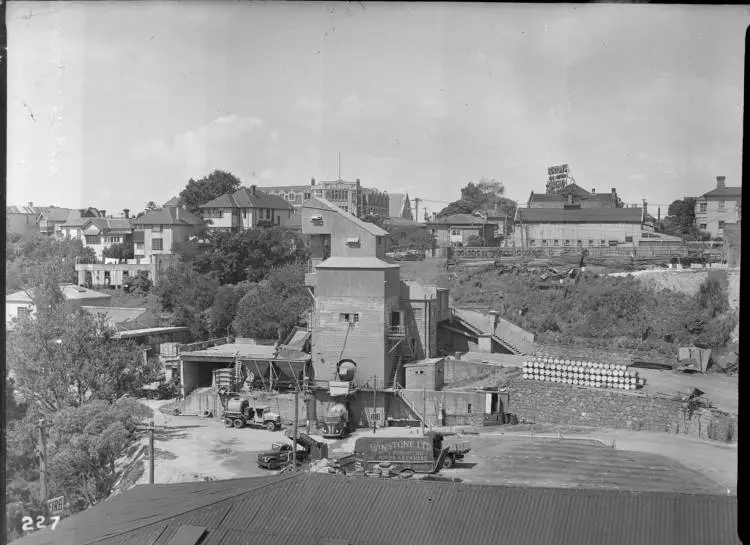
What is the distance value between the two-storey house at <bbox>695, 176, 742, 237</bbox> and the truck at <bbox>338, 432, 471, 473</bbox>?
2869 millimetres

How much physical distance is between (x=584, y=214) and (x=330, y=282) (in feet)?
8.45

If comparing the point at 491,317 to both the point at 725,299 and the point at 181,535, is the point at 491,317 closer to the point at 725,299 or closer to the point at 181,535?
the point at 725,299

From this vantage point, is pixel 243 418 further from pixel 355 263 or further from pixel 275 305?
pixel 355 263

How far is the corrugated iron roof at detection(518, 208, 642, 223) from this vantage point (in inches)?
263

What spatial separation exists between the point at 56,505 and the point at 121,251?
8.52 ft

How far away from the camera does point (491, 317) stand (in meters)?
7.25

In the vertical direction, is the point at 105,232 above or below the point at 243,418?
above

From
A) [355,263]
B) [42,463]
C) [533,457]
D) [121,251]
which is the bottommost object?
[42,463]

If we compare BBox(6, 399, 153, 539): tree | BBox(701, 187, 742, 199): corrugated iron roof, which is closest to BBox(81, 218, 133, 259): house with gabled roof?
BBox(6, 399, 153, 539): tree

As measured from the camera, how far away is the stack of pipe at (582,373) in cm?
639

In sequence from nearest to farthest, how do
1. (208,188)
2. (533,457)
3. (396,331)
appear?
(533,457)
(208,188)
(396,331)

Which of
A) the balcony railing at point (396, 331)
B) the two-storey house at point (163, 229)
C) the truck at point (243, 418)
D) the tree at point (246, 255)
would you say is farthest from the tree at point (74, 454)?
the balcony railing at point (396, 331)

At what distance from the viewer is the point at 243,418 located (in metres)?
6.70

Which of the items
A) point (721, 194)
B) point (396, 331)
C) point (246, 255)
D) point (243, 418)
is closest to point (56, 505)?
point (243, 418)
